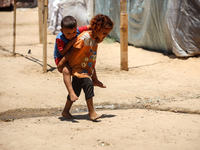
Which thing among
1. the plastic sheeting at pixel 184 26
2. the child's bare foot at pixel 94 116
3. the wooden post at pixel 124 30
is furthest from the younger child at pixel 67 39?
the plastic sheeting at pixel 184 26

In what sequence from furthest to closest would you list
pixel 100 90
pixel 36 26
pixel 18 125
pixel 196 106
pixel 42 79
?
pixel 36 26 < pixel 42 79 < pixel 100 90 < pixel 196 106 < pixel 18 125

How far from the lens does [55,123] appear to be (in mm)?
4090

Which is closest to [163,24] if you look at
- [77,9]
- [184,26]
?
[184,26]

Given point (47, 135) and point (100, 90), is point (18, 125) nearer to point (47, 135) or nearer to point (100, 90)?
point (47, 135)

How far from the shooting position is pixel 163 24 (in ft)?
27.8

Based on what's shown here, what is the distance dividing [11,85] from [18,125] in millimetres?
2140

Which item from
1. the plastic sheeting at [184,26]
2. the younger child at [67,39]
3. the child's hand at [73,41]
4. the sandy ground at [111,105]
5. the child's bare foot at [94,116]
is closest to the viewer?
the sandy ground at [111,105]

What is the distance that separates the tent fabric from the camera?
25.8 ft

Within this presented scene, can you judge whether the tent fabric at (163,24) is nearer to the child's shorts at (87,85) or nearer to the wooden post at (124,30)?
the wooden post at (124,30)

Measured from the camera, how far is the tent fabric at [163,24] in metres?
7.85

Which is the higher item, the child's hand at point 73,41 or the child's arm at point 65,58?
the child's hand at point 73,41

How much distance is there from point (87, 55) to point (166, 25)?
4787 mm

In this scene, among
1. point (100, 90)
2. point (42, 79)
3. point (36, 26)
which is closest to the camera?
point (100, 90)

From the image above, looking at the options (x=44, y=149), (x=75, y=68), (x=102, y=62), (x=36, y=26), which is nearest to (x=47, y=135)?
(x=44, y=149)
